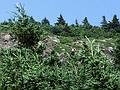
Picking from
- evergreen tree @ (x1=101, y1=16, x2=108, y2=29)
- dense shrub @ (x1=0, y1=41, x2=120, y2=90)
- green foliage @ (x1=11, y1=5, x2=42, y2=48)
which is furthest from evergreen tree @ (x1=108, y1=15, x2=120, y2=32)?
dense shrub @ (x1=0, y1=41, x2=120, y2=90)

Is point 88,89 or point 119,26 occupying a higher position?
point 119,26

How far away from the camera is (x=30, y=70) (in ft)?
71.0

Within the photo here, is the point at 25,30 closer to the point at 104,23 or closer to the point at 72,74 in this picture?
the point at 72,74

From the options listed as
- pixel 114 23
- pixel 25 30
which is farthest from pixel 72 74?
pixel 114 23

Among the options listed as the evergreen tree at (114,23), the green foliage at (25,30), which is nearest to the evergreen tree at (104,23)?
the evergreen tree at (114,23)

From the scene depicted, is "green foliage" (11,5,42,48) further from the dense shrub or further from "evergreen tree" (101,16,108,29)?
"evergreen tree" (101,16,108,29)

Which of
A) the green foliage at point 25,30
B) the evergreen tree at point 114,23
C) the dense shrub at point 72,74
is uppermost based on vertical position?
the evergreen tree at point 114,23

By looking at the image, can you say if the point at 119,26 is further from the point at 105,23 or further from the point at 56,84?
the point at 56,84

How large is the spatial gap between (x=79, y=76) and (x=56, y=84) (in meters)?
1.43

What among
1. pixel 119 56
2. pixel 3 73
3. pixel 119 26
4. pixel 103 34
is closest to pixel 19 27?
pixel 3 73

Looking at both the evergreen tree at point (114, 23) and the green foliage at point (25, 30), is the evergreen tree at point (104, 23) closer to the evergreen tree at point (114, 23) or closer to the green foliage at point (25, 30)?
the evergreen tree at point (114, 23)

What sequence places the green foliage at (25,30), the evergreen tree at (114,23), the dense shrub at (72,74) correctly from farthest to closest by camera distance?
the evergreen tree at (114,23) < the green foliage at (25,30) < the dense shrub at (72,74)

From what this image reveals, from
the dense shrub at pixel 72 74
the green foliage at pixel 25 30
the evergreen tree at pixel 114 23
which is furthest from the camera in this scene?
the evergreen tree at pixel 114 23

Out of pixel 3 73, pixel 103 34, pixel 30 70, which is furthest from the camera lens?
pixel 103 34
